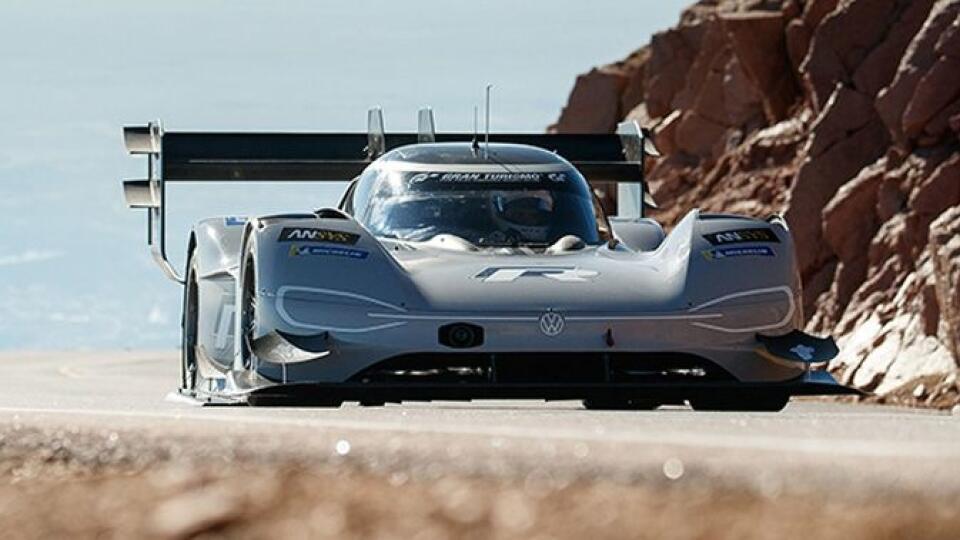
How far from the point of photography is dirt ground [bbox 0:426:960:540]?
2.74 metres

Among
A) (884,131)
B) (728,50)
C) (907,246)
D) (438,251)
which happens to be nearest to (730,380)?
(438,251)

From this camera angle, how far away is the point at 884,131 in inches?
1459

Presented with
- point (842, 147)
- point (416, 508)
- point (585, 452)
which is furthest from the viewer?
point (842, 147)

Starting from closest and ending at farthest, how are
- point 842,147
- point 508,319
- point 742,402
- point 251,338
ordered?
point 508,319
point 251,338
point 742,402
point 842,147

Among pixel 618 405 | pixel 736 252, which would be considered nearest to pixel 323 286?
pixel 736 252

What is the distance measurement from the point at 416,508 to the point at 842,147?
Answer: 35171 mm

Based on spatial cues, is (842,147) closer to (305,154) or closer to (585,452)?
(305,154)

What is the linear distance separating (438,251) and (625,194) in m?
5.19

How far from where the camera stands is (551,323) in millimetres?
11469

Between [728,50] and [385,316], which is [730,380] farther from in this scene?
[728,50]

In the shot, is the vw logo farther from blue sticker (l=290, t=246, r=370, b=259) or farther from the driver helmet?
the driver helmet

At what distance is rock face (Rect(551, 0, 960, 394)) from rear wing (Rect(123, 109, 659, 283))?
986 cm

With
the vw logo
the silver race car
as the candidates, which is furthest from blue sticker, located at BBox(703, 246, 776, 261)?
the vw logo

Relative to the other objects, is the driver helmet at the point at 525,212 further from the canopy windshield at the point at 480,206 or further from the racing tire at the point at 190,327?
the racing tire at the point at 190,327
